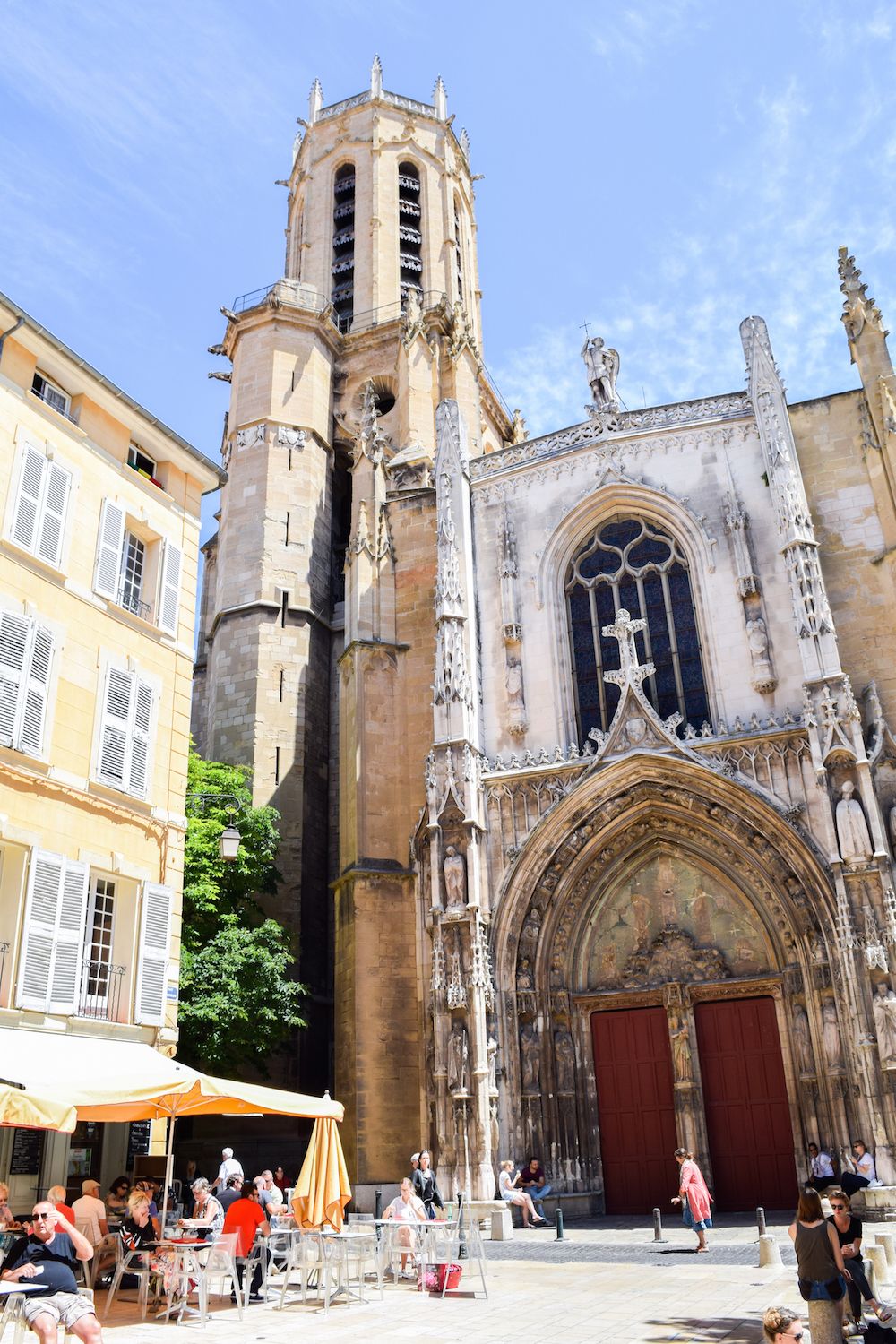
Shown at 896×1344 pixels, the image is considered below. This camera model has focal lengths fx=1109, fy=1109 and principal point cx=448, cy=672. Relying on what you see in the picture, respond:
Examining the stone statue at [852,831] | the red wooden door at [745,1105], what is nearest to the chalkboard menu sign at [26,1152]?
the red wooden door at [745,1105]

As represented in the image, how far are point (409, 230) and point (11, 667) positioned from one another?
29296 mm

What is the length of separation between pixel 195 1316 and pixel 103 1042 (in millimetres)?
3490

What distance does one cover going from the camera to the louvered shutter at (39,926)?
1205cm

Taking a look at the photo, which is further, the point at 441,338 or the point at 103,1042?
the point at 441,338

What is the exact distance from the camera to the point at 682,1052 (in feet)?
59.9

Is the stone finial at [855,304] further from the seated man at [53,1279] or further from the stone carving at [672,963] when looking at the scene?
the seated man at [53,1279]

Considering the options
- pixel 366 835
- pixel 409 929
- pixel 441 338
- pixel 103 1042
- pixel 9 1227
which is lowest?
pixel 9 1227

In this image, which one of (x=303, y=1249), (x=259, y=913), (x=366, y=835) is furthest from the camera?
(x=259, y=913)

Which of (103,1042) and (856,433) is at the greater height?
(856,433)

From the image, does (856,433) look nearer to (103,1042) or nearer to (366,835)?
(366,835)

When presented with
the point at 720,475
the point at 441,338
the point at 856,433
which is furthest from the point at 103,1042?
the point at 441,338

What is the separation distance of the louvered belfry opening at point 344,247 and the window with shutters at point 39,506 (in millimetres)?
22261

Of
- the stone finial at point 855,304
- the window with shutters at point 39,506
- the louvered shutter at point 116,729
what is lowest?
the louvered shutter at point 116,729

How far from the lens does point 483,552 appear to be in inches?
890
